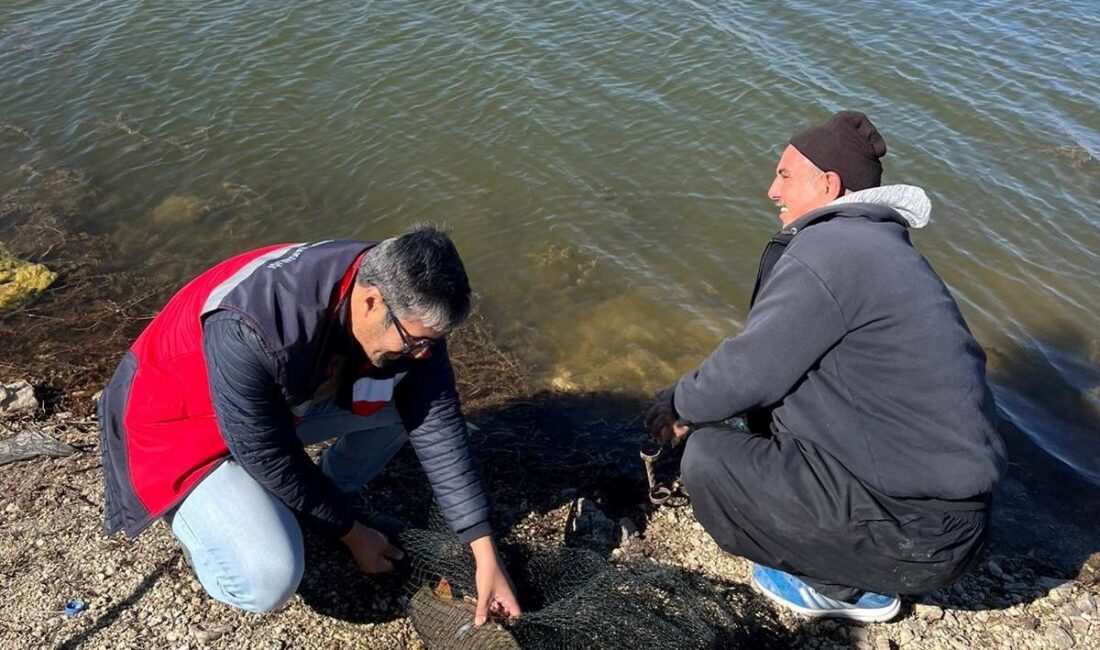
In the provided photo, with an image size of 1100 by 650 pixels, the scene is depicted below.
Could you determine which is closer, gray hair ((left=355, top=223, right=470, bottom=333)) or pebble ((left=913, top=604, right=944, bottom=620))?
gray hair ((left=355, top=223, right=470, bottom=333))

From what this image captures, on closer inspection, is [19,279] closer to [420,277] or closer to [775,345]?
[420,277]

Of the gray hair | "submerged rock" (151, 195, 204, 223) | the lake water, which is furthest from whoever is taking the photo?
"submerged rock" (151, 195, 204, 223)

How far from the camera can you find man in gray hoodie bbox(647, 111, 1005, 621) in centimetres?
287

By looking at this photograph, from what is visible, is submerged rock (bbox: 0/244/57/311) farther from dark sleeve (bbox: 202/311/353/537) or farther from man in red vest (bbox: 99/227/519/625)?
dark sleeve (bbox: 202/311/353/537)

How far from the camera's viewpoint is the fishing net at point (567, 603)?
329 centimetres

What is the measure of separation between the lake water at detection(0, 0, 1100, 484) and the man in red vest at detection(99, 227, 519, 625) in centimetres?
266

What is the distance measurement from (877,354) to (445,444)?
1.68 m

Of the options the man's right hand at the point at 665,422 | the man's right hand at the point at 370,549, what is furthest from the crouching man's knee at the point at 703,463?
the man's right hand at the point at 370,549

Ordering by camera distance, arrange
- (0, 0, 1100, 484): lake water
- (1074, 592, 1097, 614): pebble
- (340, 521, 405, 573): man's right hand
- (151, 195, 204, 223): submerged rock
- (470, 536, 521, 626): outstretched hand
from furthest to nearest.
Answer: (151, 195, 204, 223): submerged rock → (0, 0, 1100, 484): lake water → (1074, 592, 1097, 614): pebble → (340, 521, 405, 573): man's right hand → (470, 536, 521, 626): outstretched hand

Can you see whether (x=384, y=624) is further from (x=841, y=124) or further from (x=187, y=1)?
(x=187, y=1)

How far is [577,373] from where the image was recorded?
20.0 ft

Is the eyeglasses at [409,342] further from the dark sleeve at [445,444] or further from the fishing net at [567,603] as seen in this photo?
the fishing net at [567,603]

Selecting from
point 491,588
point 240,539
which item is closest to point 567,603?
point 491,588

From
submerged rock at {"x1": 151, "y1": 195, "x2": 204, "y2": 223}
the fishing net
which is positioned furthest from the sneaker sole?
submerged rock at {"x1": 151, "y1": 195, "x2": 204, "y2": 223}
